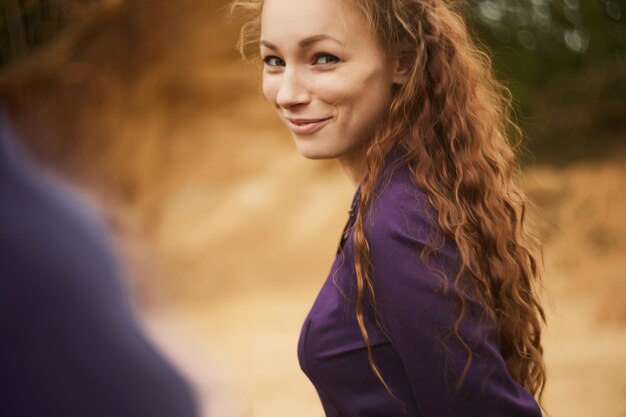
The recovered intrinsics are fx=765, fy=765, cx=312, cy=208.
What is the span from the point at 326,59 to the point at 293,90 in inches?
2.5

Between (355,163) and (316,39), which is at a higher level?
(316,39)

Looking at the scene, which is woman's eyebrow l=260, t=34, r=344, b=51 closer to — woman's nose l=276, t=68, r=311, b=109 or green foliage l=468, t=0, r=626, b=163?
woman's nose l=276, t=68, r=311, b=109

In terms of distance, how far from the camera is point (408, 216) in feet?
3.12

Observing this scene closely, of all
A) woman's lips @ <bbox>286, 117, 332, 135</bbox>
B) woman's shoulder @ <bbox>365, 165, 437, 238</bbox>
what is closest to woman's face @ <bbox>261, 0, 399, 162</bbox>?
woman's lips @ <bbox>286, 117, 332, 135</bbox>

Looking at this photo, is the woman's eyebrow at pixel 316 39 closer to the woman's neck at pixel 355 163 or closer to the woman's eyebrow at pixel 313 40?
the woman's eyebrow at pixel 313 40

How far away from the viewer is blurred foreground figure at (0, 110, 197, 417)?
261 centimetres

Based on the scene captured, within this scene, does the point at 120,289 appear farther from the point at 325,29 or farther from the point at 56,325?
the point at 325,29

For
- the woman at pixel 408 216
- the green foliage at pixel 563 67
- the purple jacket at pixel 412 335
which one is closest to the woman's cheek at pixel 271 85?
the woman at pixel 408 216

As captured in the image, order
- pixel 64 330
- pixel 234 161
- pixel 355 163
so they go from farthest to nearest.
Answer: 1. pixel 234 161
2. pixel 64 330
3. pixel 355 163

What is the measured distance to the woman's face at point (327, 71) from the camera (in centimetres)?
103

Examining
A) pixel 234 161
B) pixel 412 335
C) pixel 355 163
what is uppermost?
pixel 234 161

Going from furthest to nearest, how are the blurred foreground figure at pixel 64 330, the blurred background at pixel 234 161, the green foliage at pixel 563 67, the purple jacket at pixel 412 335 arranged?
1. the green foliage at pixel 563 67
2. the blurred background at pixel 234 161
3. the blurred foreground figure at pixel 64 330
4. the purple jacket at pixel 412 335

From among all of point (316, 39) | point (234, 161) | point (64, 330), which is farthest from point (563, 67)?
point (316, 39)

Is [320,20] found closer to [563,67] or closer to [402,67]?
[402,67]
